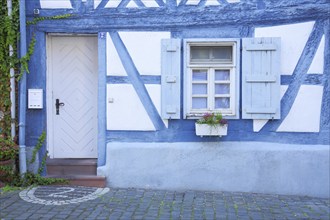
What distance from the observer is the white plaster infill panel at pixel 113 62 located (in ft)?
23.9

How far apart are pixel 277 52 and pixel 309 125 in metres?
1.31

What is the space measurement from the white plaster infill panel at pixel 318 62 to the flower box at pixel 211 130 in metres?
1.69

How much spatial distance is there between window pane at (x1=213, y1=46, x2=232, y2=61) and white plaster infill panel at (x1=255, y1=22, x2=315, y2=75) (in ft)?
2.14

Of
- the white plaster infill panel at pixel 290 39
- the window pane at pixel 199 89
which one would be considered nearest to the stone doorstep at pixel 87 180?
the window pane at pixel 199 89

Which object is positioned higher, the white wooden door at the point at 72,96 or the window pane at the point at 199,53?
the window pane at the point at 199,53

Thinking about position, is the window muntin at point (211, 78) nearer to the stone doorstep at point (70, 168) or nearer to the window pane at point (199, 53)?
the window pane at point (199, 53)

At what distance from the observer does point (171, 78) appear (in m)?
7.16

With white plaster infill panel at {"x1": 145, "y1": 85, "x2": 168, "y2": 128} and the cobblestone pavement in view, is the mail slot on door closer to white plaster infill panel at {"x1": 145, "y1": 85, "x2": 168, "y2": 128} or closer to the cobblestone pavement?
the cobblestone pavement

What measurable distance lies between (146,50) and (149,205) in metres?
2.55

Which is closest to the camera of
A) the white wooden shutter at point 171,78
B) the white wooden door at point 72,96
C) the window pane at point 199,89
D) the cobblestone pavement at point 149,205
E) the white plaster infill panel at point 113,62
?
the cobblestone pavement at point 149,205

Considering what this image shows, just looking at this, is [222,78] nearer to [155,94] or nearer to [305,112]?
[155,94]

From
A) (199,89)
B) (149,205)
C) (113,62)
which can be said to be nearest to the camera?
(149,205)

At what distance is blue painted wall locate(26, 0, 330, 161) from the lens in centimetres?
707

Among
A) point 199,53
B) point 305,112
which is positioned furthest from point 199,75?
point 305,112
